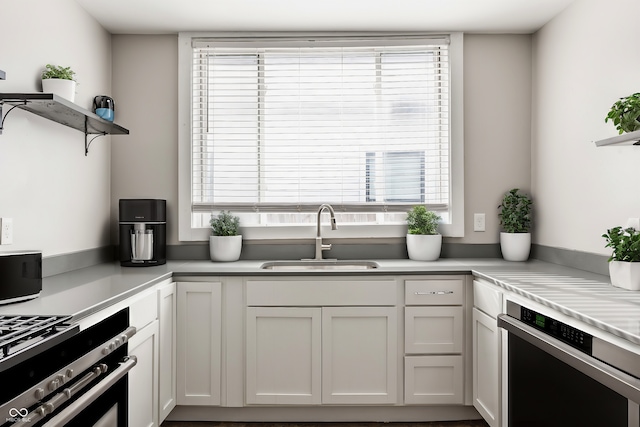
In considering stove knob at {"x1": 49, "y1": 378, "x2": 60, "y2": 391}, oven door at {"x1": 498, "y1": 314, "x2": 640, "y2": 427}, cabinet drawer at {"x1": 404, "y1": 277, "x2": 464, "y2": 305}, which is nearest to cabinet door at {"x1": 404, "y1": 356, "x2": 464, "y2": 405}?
cabinet drawer at {"x1": 404, "y1": 277, "x2": 464, "y2": 305}

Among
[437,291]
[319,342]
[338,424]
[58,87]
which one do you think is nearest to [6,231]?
[58,87]

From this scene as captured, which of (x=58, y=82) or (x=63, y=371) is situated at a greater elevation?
(x=58, y=82)

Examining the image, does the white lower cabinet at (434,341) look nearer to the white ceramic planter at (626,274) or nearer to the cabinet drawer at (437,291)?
the cabinet drawer at (437,291)

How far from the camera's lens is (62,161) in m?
2.33

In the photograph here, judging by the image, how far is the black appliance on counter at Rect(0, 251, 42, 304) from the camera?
5.15 ft

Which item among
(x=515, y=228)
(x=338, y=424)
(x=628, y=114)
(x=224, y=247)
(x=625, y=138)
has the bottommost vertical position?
(x=338, y=424)

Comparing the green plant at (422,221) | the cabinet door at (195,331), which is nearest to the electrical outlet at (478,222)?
the green plant at (422,221)

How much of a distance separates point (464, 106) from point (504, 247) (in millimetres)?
925

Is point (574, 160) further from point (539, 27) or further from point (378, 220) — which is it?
point (378, 220)

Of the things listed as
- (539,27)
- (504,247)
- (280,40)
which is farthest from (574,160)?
(280,40)

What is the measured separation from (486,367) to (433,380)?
0.32 meters

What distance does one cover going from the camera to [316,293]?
2428mm

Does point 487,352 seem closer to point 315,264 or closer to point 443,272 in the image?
point 443,272

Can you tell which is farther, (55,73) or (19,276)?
(55,73)
